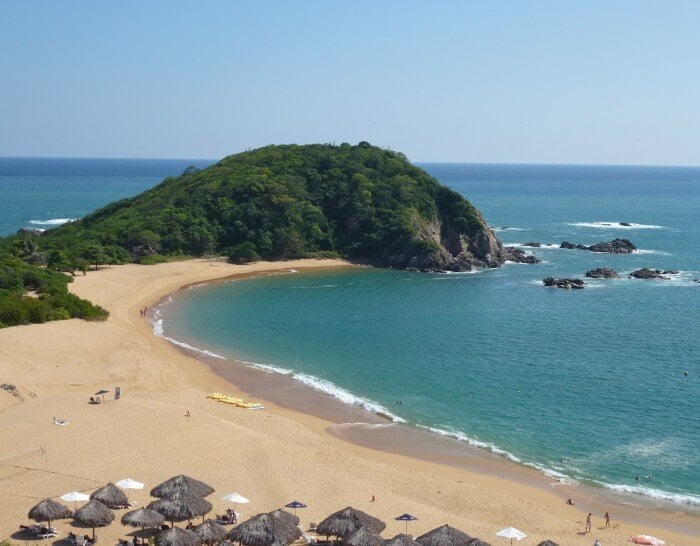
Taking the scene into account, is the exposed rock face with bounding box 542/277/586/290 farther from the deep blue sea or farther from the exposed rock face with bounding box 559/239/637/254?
the exposed rock face with bounding box 559/239/637/254

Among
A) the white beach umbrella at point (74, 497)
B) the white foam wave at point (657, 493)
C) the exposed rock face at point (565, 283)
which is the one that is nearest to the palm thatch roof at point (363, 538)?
the white beach umbrella at point (74, 497)

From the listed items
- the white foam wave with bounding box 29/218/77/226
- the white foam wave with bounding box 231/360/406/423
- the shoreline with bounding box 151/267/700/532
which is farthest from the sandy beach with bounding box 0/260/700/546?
the white foam wave with bounding box 29/218/77/226

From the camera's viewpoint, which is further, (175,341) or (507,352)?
Answer: (175,341)

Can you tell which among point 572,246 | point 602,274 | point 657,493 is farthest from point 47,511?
point 572,246

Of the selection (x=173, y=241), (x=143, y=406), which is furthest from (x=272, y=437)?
(x=173, y=241)

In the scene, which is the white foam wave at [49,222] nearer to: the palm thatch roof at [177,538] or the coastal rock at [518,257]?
the coastal rock at [518,257]

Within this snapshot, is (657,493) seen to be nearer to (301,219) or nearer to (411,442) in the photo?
(411,442)

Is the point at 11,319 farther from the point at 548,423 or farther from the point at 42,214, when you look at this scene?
the point at 42,214
